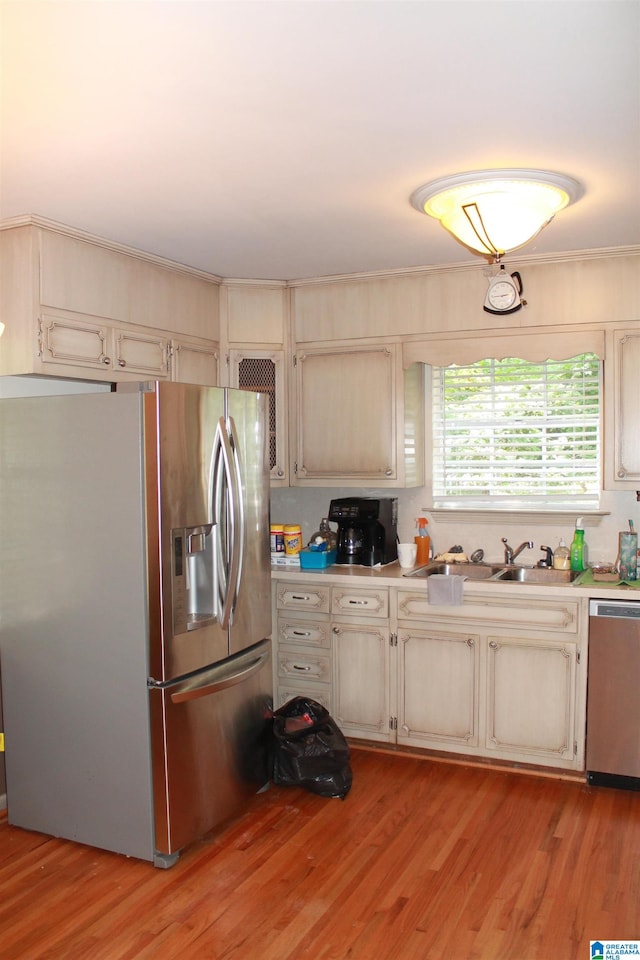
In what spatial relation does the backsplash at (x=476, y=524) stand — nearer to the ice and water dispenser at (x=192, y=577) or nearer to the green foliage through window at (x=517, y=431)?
the green foliage through window at (x=517, y=431)

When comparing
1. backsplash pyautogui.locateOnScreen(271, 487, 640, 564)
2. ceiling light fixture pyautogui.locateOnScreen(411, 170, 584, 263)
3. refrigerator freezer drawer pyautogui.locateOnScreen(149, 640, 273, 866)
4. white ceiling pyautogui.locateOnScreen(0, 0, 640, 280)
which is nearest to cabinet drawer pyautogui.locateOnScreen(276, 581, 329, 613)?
refrigerator freezer drawer pyautogui.locateOnScreen(149, 640, 273, 866)

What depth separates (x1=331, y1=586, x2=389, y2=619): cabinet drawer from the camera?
13.1ft

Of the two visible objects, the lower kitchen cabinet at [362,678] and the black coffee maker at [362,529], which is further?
the black coffee maker at [362,529]

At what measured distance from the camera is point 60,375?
3.35 metres

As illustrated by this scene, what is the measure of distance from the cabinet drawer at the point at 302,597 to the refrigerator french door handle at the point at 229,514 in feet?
2.98

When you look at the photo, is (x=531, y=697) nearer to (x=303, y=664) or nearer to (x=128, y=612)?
(x=303, y=664)

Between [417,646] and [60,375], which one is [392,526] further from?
[60,375]

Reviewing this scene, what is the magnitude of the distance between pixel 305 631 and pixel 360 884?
5.02 feet

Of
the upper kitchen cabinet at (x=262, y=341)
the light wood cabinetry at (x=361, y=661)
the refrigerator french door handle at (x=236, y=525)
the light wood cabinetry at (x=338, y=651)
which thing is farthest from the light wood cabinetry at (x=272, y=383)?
the refrigerator french door handle at (x=236, y=525)

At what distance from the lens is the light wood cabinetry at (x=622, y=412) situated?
3783 millimetres

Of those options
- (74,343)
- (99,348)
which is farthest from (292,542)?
(74,343)

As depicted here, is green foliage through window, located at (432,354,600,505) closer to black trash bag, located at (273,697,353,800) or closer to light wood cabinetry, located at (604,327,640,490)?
light wood cabinetry, located at (604,327,640,490)

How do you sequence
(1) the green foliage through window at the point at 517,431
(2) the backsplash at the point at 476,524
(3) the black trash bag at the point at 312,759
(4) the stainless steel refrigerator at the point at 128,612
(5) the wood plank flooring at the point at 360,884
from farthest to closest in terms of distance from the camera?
(1) the green foliage through window at the point at 517,431 → (2) the backsplash at the point at 476,524 → (3) the black trash bag at the point at 312,759 → (4) the stainless steel refrigerator at the point at 128,612 → (5) the wood plank flooring at the point at 360,884

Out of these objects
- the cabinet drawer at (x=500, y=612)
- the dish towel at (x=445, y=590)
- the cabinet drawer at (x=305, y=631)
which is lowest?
the cabinet drawer at (x=305, y=631)
